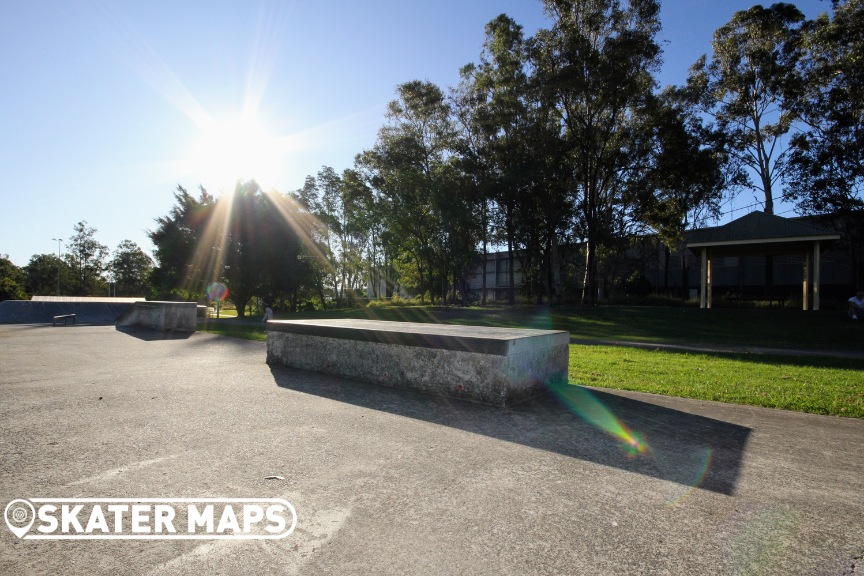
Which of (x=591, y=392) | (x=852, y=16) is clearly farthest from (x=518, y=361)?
(x=852, y=16)

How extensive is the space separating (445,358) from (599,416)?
1873 mm

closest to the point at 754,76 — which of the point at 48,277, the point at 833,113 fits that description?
the point at 833,113

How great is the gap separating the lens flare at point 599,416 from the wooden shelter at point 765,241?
2071cm

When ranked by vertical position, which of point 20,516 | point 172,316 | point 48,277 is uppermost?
point 48,277

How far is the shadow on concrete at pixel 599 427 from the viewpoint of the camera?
3475 mm

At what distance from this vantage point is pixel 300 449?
374 cm

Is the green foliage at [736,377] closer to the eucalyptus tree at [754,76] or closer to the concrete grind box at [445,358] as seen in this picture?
the concrete grind box at [445,358]

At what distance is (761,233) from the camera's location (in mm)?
22266

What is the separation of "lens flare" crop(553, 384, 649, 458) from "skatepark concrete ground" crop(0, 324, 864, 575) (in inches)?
1.4

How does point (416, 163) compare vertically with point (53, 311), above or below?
above

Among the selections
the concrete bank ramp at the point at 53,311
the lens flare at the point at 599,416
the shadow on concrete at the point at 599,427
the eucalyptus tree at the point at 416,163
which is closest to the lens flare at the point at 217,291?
the concrete bank ramp at the point at 53,311

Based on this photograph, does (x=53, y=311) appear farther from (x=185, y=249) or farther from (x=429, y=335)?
(x=429, y=335)

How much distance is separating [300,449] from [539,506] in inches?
78.2

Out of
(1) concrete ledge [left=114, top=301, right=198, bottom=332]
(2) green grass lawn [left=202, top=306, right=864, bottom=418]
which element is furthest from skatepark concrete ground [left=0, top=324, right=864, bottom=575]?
(1) concrete ledge [left=114, top=301, right=198, bottom=332]
